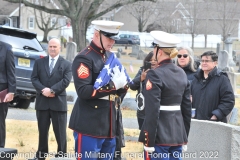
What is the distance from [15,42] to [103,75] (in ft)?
26.5

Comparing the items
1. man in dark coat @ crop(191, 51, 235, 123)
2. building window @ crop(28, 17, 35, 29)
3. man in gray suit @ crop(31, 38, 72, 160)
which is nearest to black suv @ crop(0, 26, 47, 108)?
man in gray suit @ crop(31, 38, 72, 160)

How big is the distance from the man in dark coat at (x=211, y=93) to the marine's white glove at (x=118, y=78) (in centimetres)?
213

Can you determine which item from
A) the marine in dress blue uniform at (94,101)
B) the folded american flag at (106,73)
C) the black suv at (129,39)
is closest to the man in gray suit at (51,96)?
the marine in dress blue uniform at (94,101)

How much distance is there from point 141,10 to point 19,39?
50.8 m

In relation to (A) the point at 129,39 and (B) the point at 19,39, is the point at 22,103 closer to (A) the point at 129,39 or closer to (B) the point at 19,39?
(B) the point at 19,39

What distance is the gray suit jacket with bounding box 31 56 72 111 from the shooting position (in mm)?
8438

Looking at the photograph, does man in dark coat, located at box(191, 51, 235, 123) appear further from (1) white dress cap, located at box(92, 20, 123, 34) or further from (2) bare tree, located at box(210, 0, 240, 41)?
(2) bare tree, located at box(210, 0, 240, 41)

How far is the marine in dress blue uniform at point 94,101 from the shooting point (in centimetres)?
588

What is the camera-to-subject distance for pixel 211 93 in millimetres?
7699

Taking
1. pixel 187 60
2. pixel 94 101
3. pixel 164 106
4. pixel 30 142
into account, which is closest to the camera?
pixel 164 106

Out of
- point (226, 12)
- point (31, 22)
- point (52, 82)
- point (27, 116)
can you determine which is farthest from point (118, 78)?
point (31, 22)

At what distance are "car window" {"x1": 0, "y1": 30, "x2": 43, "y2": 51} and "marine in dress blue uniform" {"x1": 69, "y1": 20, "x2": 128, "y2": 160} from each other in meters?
7.70

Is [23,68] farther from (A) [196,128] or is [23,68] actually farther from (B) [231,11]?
(B) [231,11]

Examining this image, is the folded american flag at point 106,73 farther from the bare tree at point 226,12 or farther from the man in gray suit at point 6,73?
the bare tree at point 226,12
